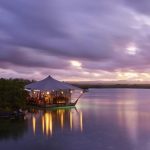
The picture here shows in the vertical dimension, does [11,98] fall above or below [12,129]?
above

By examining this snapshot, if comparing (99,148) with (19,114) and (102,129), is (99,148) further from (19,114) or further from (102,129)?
(19,114)

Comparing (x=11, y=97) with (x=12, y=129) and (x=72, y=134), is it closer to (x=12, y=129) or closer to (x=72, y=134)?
(x=12, y=129)

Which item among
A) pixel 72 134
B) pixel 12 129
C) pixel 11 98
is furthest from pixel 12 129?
pixel 11 98

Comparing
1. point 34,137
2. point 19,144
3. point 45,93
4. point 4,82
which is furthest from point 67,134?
point 45,93

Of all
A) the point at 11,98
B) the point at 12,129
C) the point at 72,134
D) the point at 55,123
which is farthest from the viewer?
the point at 11,98

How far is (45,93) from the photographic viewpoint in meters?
40.5

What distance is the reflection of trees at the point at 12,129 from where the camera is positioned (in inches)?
793

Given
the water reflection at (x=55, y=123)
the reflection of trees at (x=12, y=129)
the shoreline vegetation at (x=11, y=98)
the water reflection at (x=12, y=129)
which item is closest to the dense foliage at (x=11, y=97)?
the shoreline vegetation at (x=11, y=98)

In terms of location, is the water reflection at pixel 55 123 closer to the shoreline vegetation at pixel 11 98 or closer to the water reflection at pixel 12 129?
the water reflection at pixel 12 129

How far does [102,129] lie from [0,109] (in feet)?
30.8

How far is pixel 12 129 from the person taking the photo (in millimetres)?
22422

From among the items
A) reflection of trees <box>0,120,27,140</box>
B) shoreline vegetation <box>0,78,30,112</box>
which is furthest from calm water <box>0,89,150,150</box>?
shoreline vegetation <box>0,78,30,112</box>

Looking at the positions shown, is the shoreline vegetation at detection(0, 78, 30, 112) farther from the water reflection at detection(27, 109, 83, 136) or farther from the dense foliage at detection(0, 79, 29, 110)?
the water reflection at detection(27, 109, 83, 136)

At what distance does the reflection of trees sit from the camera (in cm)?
2014
